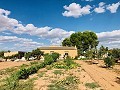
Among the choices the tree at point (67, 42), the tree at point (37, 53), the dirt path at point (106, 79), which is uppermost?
the tree at point (67, 42)

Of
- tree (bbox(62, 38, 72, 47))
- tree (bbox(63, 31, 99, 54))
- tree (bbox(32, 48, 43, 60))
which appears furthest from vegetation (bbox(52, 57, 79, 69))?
tree (bbox(62, 38, 72, 47))

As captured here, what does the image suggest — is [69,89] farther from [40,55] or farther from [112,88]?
[40,55]

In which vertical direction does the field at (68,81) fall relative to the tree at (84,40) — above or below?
below

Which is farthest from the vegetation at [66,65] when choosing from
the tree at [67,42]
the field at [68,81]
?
the tree at [67,42]

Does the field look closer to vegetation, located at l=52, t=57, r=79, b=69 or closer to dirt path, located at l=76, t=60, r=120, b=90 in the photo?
dirt path, located at l=76, t=60, r=120, b=90

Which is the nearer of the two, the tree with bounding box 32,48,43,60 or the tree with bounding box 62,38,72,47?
the tree with bounding box 32,48,43,60

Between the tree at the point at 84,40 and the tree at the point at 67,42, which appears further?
the tree at the point at 67,42

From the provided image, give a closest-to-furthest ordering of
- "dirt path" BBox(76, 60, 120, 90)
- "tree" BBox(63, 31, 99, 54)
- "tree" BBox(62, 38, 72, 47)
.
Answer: "dirt path" BBox(76, 60, 120, 90)
"tree" BBox(63, 31, 99, 54)
"tree" BBox(62, 38, 72, 47)

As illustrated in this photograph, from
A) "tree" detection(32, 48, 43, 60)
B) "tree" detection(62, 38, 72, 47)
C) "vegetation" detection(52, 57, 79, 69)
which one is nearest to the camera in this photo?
"vegetation" detection(52, 57, 79, 69)

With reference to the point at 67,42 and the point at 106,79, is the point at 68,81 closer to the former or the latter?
the point at 106,79

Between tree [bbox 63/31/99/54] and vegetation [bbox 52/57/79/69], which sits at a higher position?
tree [bbox 63/31/99/54]

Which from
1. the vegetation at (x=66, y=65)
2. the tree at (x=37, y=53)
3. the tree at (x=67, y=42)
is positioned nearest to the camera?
the vegetation at (x=66, y=65)

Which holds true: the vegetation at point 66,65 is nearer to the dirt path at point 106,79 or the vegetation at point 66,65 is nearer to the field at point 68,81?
the field at point 68,81

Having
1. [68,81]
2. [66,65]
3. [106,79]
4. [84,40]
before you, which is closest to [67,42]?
[84,40]
